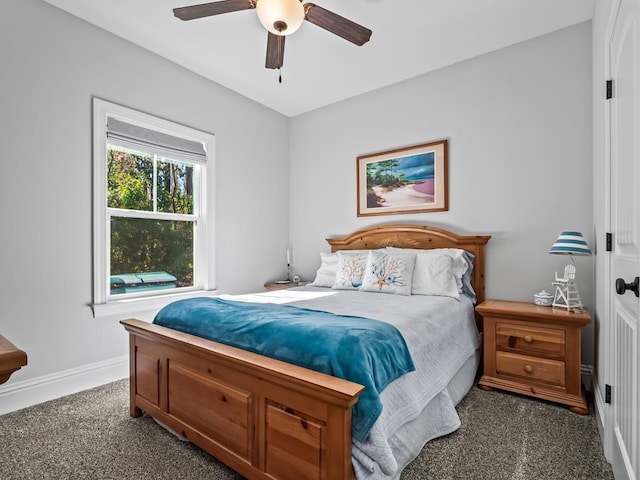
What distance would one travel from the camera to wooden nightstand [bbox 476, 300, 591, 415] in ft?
7.39

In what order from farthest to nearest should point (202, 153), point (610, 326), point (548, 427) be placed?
point (202, 153)
point (548, 427)
point (610, 326)

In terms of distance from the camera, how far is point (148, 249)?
3191 mm

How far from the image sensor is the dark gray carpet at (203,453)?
5.41 feet

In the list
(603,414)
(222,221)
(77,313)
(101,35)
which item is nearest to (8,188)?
(77,313)

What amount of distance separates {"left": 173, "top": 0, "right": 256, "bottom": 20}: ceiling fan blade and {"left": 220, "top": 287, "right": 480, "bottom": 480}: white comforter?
1.80 meters

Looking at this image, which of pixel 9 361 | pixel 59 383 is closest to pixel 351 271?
pixel 59 383

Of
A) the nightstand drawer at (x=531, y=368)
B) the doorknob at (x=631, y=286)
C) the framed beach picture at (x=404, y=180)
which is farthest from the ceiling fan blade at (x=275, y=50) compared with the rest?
the nightstand drawer at (x=531, y=368)

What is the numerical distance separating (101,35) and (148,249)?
5.80ft

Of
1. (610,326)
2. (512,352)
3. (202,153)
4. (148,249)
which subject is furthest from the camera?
(202,153)

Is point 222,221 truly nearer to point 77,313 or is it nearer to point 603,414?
point 77,313

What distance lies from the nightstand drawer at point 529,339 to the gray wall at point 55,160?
9.82 feet

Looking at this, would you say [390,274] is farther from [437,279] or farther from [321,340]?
[321,340]

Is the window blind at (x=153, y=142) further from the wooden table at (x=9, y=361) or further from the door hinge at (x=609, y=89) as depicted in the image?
the door hinge at (x=609, y=89)

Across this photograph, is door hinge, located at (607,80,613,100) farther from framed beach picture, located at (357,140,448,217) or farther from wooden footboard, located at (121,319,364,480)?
wooden footboard, located at (121,319,364,480)
